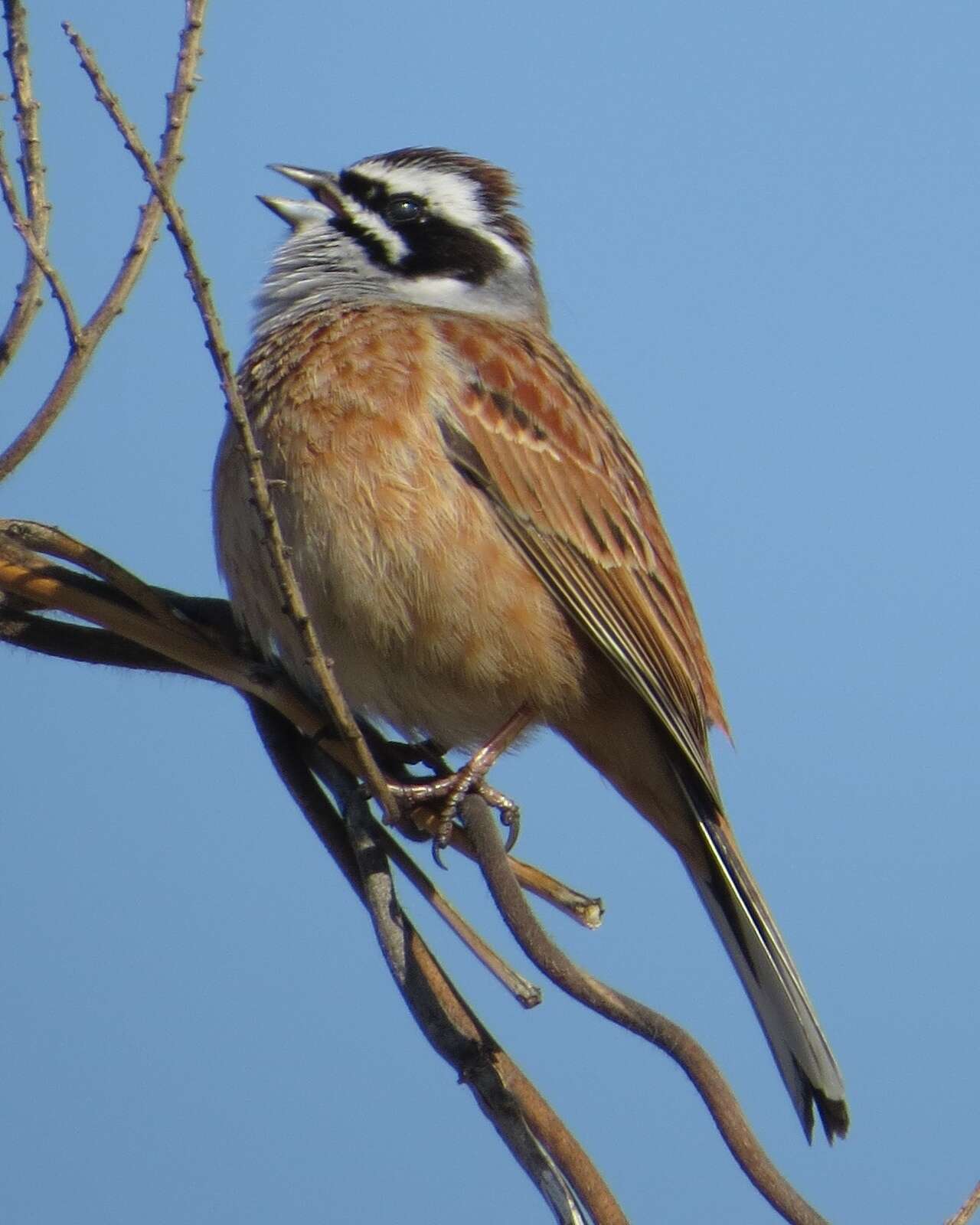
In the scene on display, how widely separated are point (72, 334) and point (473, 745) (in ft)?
5.96

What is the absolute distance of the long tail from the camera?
368cm

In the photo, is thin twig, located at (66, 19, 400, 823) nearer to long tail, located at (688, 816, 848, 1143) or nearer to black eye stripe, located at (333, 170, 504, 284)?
long tail, located at (688, 816, 848, 1143)

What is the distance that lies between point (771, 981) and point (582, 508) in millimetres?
1397

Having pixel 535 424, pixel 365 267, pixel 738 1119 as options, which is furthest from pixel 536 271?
pixel 738 1119

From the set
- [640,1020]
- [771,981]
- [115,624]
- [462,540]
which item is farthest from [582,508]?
[640,1020]

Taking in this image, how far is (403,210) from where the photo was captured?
5.12 meters

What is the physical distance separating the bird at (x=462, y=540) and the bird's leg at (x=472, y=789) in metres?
0.02

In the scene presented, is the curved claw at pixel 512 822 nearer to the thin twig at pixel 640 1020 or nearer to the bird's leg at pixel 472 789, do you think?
the bird's leg at pixel 472 789

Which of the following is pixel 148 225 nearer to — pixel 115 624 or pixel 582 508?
pixel 115 624

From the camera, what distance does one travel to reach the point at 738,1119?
8.02ft

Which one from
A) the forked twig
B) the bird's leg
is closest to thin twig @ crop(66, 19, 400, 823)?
the forked twig

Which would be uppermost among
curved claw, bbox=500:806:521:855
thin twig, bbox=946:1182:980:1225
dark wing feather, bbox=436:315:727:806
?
dark wing feather, bbox=436:315:727:806

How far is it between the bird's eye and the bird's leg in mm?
1784

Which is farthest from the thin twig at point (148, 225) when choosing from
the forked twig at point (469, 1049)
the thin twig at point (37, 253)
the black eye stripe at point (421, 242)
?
the black eye stripe at point (421, 242)
